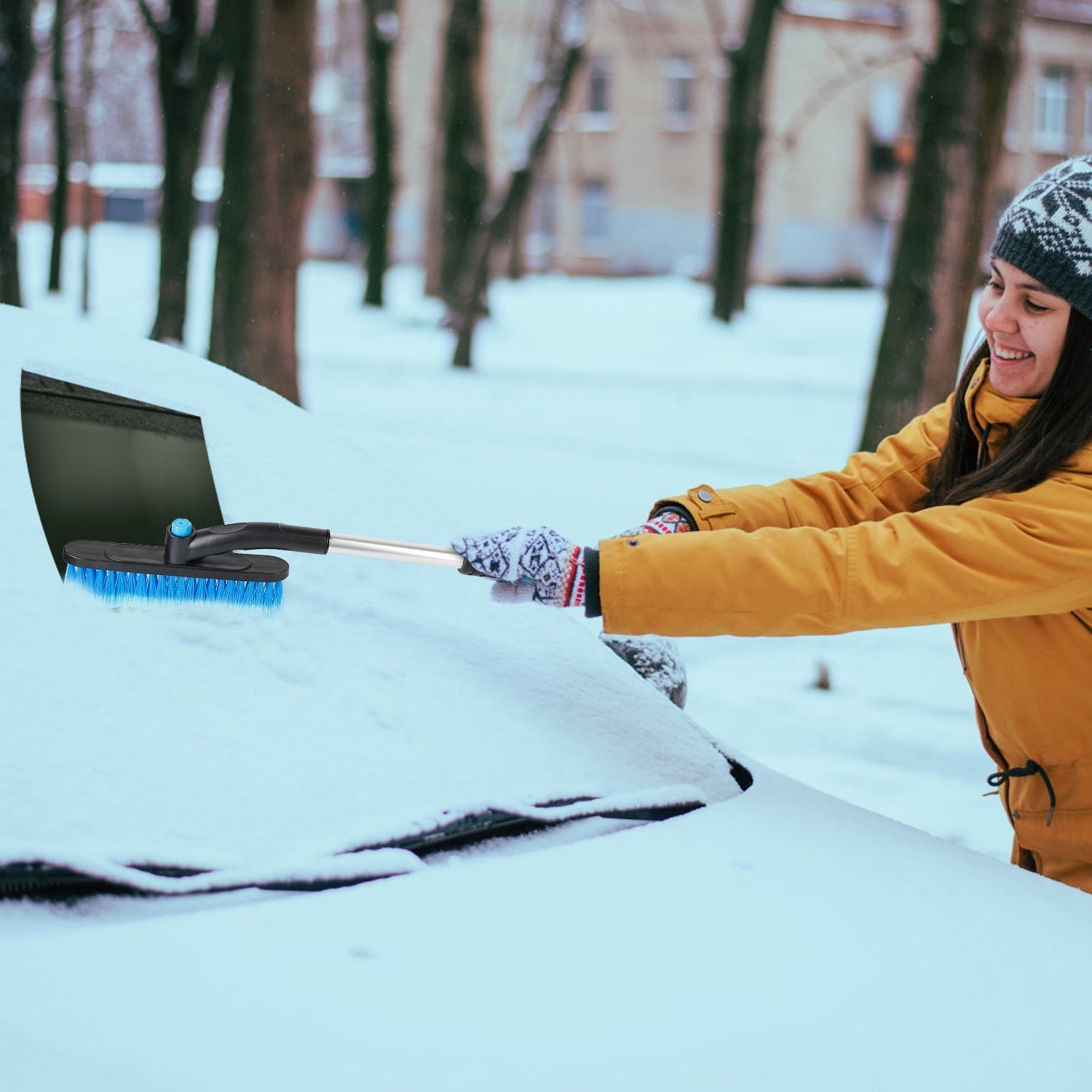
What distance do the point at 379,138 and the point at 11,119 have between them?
7891 millimetres

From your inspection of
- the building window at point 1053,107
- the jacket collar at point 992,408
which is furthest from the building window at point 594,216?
the jacket collar at point 992,408

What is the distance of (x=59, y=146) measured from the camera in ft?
63.6

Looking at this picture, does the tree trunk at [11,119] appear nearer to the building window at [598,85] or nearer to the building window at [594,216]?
the building window at [594,216]

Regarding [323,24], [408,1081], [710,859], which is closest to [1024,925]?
[710,859]

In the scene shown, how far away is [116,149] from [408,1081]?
41872 mm

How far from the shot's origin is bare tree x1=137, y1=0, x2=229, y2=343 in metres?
12.1

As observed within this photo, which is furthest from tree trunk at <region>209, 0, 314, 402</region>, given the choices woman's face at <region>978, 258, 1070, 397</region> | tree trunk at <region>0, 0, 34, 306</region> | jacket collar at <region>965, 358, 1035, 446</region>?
woman's face at <region>978, 258, 1070, 397</region>

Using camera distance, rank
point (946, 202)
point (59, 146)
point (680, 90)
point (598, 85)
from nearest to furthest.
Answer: point (946, 202) < point (59, 146) < point (680, 90) < point (598, 85)

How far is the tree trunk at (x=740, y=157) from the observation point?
17.6m

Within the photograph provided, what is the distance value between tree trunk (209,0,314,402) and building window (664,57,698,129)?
81.1ft

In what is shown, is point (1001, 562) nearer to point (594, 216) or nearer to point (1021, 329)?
point (1021, 329)

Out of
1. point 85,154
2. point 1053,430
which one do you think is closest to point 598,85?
point 85,154

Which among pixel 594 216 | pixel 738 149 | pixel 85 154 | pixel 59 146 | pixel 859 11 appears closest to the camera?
pixel 85 154

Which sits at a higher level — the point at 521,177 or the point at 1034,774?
the point at 521,177
